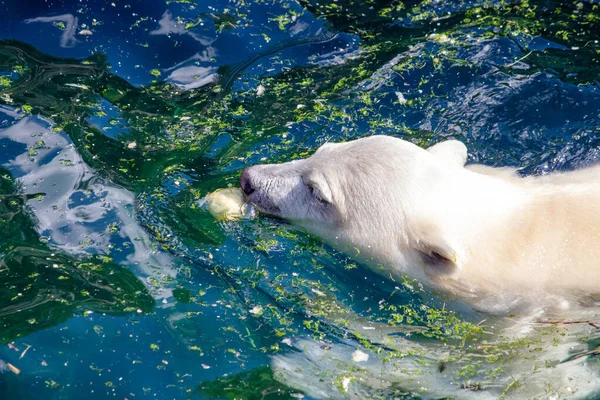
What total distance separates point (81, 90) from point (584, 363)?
19.8ft

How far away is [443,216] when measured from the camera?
5465 millimetres

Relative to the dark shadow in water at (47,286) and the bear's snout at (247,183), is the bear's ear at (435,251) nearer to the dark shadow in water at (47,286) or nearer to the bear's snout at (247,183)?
the bear's snout at (247,183)

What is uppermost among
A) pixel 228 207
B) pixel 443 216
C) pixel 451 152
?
pixel 451 152

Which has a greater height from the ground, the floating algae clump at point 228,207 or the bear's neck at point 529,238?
the bear's neck at point 529,238

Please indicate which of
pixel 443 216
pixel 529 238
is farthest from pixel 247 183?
pixel 529 238

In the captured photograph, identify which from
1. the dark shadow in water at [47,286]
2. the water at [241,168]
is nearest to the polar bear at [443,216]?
the water at [241,168]

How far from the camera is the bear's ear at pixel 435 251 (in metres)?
5.23

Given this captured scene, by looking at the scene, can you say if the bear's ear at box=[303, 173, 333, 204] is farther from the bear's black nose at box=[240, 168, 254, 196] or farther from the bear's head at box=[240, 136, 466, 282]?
the bear's black nose at box=[240, 168, 254, 196]

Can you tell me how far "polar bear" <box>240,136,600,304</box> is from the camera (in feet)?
17.3

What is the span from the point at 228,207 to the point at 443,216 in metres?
2.13

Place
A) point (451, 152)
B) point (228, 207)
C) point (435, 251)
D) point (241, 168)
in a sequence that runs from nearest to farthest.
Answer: point (435, 251), point (451, 152), point (228, 207), point (241, 168)

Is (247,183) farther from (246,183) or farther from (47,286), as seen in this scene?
(47,286)

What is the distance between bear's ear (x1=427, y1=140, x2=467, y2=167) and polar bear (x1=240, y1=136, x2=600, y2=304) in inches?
0.7

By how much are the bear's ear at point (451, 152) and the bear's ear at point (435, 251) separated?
991mm
